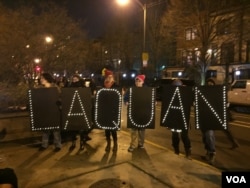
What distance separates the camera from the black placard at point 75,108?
6492 mm

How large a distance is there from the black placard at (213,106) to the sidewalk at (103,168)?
89cm

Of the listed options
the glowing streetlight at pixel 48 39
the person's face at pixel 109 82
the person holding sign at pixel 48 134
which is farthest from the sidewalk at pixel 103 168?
the glowing streetlight at pixel 48 39

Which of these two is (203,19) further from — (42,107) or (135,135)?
(42,107)

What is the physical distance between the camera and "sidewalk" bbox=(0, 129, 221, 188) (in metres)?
4.73

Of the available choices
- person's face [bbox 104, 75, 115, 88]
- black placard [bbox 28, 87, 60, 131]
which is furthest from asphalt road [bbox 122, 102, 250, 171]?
black placard [bbox 28, 87, 60, 131]

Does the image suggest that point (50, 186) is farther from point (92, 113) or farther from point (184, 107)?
point (184, 107)

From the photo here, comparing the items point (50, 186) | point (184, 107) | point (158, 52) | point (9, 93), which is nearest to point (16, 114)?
point (9, 93)

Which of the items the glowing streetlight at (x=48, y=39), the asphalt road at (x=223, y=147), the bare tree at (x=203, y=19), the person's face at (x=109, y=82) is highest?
the bare tree at (x=203, y=19)

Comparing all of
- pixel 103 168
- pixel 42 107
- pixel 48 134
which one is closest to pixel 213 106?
pixel 103 168

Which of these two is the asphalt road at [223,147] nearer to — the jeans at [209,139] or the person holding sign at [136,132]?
the jeans at [209,139]

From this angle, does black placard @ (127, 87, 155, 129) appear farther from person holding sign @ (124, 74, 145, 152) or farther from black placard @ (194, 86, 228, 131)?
black placard @ (194, 86, 228, 131)

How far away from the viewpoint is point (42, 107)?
648 cm

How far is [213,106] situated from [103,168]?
8.40ft

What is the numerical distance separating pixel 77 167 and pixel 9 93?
5.03m
